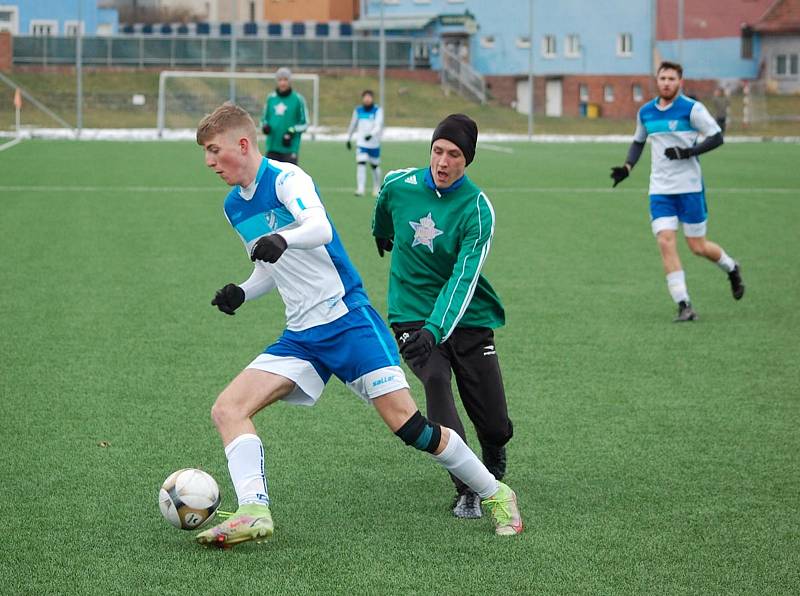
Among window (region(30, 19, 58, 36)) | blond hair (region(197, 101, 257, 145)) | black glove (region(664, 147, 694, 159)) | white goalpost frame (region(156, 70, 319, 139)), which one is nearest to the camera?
blond hair (region(197, 101, 257, 145))

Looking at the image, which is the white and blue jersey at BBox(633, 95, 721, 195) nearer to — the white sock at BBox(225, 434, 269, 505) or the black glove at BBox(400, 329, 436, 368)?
the black glove at BBox(400, 329, 436, 368)

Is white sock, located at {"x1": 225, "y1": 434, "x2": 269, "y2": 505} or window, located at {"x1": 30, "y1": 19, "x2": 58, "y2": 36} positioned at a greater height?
window, located at {"x1": 30, "y1": 19, "x2": 58, "y2": 36}

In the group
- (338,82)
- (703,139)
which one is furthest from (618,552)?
(338,82)

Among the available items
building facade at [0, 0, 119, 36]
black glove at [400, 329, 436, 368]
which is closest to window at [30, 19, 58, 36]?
building facade at [0, 0, 119, 36]

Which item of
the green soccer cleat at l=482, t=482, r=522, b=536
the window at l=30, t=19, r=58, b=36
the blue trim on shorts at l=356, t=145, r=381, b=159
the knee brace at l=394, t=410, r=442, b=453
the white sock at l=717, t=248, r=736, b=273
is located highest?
the window at l=30, t=19, r=58, b=36

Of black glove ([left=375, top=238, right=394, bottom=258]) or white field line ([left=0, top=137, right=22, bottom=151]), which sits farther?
white field line ([left=0, top=137, right=22, bottom=151])

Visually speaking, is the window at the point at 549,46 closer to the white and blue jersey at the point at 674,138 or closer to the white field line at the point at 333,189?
the white field line at the point at 333,189

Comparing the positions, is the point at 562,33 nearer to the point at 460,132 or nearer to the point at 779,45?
the point at 779,45

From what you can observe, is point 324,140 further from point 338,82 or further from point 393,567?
point 393,567

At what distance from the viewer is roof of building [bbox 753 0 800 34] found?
57.7 metres

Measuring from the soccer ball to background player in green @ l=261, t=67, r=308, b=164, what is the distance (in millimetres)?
16033

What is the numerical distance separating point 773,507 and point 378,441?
213 centimetres

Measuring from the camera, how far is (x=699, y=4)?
5612 centimetres

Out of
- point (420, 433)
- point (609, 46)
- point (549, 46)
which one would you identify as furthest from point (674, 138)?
point (549, 46)
